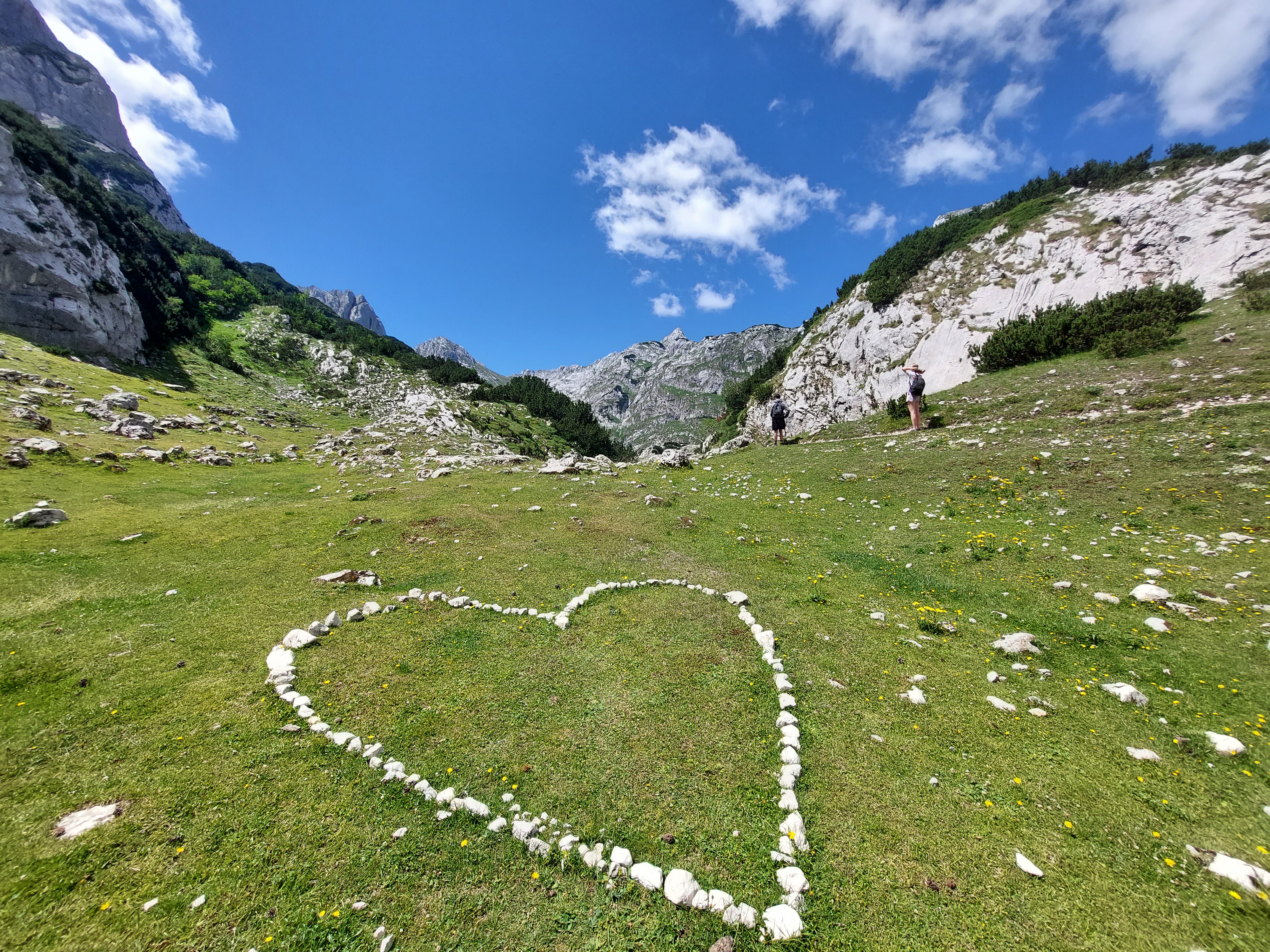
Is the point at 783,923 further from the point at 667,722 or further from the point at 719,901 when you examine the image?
the point at 667,722

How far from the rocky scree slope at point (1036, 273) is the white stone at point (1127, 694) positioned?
93.4 feet

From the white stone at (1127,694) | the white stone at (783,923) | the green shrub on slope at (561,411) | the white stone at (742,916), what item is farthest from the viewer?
the green shrub on slope at (561,411)

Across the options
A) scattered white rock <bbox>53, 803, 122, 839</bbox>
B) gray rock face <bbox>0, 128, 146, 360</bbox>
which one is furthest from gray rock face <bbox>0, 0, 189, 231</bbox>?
scattered white rock <bbox>53, 803, 122, 839</bbox>

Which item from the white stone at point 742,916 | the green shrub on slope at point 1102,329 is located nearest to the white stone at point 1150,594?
the white stone at point 742,916

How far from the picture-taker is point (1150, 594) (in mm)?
9977

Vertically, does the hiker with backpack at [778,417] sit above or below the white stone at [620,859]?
above

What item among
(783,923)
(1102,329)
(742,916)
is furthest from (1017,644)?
(1102,329)

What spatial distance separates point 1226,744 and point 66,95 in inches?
10724

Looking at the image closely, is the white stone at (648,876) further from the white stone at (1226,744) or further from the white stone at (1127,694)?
the white stone at (1127,694)

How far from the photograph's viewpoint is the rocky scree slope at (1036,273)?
38.4 m

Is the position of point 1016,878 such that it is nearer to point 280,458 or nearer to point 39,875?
point 39,875

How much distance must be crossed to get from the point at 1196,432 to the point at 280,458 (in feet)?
168

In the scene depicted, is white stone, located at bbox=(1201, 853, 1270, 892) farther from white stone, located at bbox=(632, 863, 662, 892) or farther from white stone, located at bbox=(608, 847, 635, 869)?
white stone, located at bbox=(608, 847, 635, 869)

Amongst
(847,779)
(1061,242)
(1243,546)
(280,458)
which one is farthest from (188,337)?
(1061,242)
